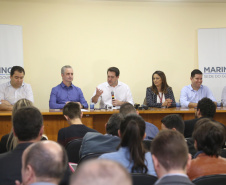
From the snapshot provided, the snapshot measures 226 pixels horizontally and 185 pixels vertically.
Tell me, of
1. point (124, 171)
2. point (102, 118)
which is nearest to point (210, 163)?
point (124, 171)

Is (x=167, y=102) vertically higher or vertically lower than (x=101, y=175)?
lower

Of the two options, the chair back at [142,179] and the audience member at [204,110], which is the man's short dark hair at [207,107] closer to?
the audience member at [204,110]

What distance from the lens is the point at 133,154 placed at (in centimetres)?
239

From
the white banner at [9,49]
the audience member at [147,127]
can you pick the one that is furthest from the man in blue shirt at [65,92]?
the audience member at [147,127]

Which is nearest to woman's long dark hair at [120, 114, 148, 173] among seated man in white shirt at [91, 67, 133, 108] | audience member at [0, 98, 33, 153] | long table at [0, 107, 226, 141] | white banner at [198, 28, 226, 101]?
audience member at [0, 98, 33, 153]

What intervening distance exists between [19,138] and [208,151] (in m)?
1.40

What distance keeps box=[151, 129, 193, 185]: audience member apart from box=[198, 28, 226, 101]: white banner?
6.25 m

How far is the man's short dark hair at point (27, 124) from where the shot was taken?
233 cm

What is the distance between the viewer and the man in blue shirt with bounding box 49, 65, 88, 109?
6.46 m

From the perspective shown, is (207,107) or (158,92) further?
(158,92)

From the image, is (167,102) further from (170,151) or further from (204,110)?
(170,151)

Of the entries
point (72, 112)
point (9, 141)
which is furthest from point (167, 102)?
point (9, 141)

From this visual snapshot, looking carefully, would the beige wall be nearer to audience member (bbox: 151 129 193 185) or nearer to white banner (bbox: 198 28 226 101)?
white banner (bbox: 198 28 226 101)

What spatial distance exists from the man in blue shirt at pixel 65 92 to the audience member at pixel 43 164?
484cm
